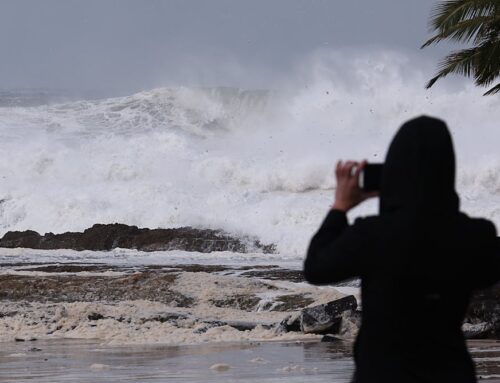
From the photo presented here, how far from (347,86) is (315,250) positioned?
45055 millimetres

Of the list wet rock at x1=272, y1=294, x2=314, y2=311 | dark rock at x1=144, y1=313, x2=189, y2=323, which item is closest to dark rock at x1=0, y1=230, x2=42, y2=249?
wet rock at x1=272, y1=294, x2=314, y2=311

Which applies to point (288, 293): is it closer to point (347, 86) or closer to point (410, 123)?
point (410, 123)

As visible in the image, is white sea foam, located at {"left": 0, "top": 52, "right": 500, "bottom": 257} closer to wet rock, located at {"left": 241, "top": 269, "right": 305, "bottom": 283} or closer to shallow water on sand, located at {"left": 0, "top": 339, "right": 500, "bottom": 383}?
wet rock, located at {"left": 241, "top": 269, "right": 305, "bottom": 283}

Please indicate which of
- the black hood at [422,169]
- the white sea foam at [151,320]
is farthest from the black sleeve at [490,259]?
the white sea foam at [151,320]

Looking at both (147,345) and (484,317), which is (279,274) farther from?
(147,345)

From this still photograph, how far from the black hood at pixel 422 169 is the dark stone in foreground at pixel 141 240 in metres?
27.6

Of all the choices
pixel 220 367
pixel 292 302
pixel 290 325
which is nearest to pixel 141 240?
pixel 292 302

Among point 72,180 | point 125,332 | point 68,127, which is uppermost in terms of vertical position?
point 68,127

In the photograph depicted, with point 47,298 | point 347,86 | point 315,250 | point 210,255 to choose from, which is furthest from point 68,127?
point 315,250

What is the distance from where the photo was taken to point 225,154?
44875 millimetres

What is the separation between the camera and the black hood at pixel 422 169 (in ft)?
8.74

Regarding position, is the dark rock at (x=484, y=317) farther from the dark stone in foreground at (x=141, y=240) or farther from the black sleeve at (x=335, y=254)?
the dark stone in foreground at (x=141, y=240)

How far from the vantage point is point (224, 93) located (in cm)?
6012

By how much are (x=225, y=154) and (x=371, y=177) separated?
42.1 metres
